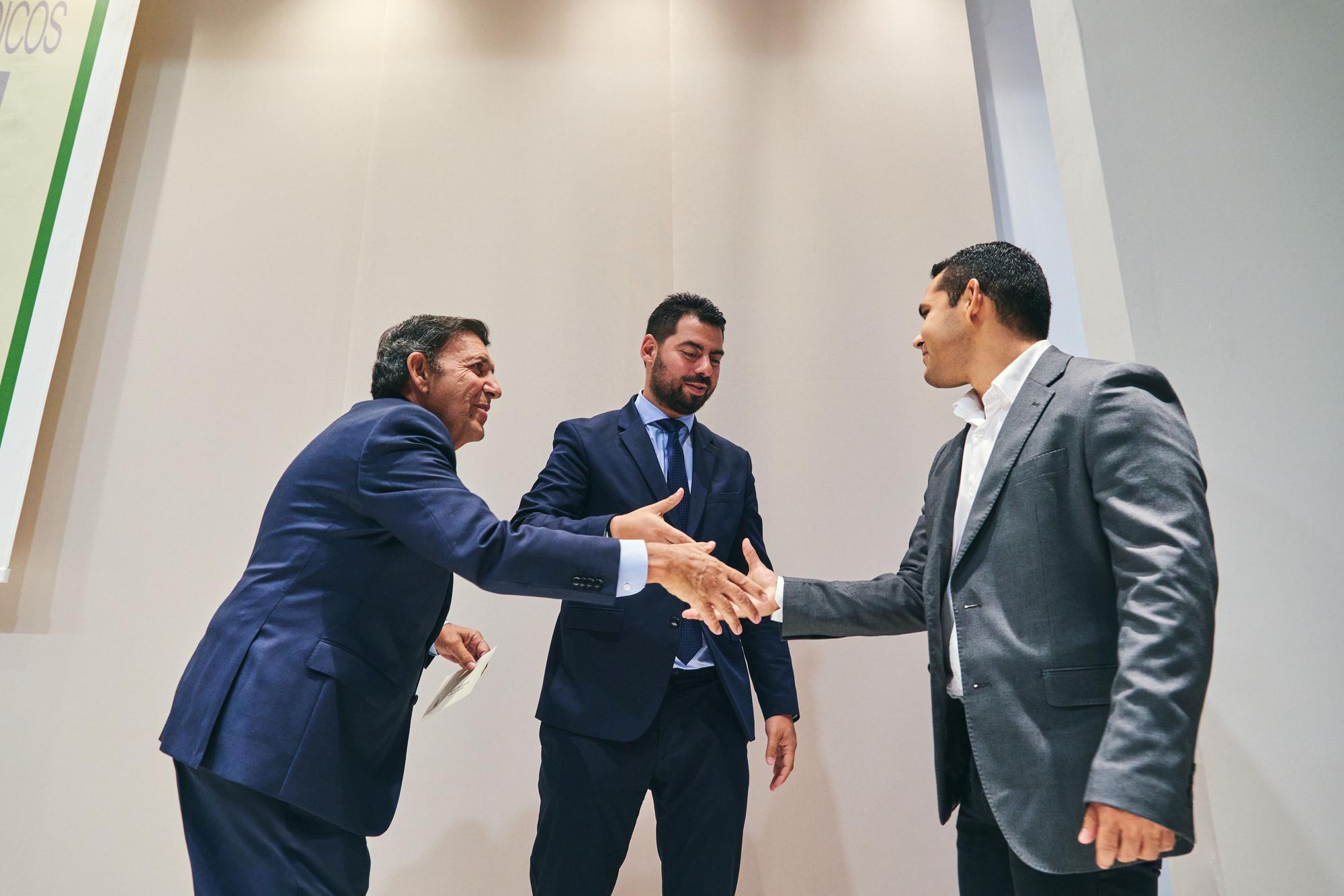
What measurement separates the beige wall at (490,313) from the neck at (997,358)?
4.35ft

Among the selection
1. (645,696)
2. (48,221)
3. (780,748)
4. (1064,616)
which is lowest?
(780,748)

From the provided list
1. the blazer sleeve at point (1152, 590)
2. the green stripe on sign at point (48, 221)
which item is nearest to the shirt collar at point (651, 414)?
the blazer sleeve at point (1152, 590)

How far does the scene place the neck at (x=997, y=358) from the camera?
1.74 metres

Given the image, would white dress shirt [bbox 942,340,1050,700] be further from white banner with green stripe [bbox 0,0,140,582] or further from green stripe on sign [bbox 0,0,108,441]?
green stripe on sign [bbox 0,0,108,441]

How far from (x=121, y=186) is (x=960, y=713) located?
3.63m

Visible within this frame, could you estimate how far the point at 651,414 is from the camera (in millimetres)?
2449

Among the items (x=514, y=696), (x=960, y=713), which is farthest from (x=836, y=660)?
(x=960, y=713)

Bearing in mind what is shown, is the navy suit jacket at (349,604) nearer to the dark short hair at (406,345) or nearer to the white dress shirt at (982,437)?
the dark short hair at (406,345)

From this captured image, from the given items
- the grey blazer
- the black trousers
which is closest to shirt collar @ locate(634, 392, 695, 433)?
the grey blazer

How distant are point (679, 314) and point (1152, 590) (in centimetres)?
160

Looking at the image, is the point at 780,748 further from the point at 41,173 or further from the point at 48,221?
the point at 41,173

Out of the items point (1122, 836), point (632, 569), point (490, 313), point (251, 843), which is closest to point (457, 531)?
point (632, 569)

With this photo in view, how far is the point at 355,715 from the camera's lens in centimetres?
160

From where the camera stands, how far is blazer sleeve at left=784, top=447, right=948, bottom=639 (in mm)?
1875
